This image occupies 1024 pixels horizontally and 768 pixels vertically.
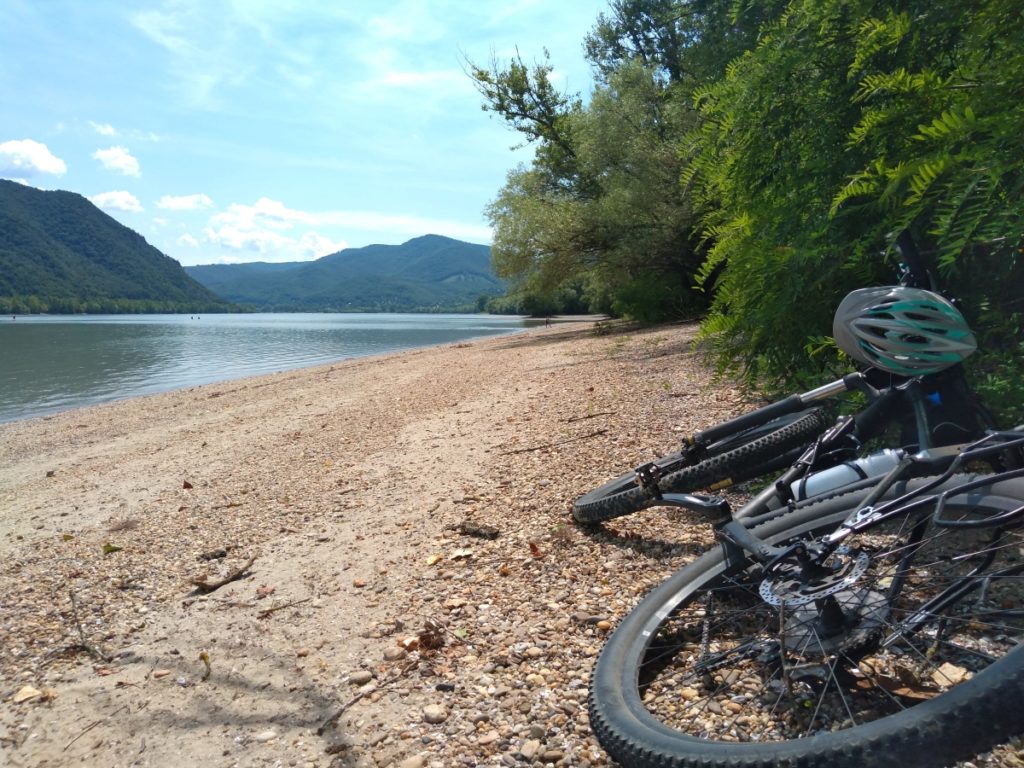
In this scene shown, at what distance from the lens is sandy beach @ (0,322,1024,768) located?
2.66 metres

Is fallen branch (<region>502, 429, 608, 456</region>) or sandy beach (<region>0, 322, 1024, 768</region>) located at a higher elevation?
fallen branch (<region>502, 429, 608, 456</region>)

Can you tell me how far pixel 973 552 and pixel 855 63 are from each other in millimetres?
2677

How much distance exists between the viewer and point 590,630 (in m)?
3.08

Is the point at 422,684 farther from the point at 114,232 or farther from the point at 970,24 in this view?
the point at 114,232

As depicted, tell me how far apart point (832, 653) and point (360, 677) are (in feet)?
6.48

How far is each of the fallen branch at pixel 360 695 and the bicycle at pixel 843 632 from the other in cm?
105

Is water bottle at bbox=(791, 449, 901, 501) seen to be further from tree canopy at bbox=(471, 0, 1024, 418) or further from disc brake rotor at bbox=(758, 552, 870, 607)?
tree canopy at bbox=(471, 0, 1024, 418)

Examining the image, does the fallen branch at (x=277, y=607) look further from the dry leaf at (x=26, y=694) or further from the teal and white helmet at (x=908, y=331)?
the teal and white helmet at (x=908, y=331)

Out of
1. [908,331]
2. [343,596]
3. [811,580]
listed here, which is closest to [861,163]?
[908,331]

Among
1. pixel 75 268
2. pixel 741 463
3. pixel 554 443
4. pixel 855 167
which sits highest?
pixel 75 268

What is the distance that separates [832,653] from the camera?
6.73ft

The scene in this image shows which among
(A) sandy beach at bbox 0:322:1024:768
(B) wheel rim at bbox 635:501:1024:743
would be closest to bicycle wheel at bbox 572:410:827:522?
(A) sandy beach at bbox 0:322:1024:768

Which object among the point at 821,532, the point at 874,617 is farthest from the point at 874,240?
the point at 874,617

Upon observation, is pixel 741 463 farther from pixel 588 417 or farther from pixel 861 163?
pixel 588 417
